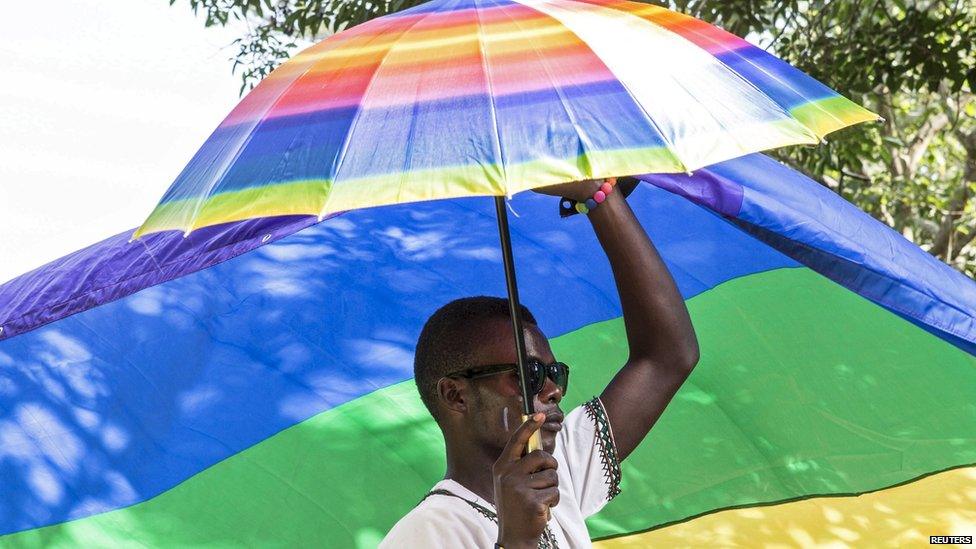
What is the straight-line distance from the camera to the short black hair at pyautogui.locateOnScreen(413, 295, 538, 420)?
2.31 meters

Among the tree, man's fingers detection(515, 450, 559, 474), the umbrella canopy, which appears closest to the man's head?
man's fingers detection(515, 450, 559, 474)

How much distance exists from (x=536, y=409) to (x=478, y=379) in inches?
5.1

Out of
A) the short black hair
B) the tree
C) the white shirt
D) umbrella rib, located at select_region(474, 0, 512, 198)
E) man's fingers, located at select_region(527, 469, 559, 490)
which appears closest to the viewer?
umbrella rib, located at select_region(474, 0, 512, 198)

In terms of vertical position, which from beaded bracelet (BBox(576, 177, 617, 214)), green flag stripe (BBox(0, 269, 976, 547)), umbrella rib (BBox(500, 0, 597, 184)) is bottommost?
green flag stripe (BBox(0, 269, 976, 547))

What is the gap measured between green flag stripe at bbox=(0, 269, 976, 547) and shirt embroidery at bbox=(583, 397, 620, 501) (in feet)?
A: 3.89

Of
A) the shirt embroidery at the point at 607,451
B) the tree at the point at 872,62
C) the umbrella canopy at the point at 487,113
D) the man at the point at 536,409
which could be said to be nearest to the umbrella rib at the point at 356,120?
the umbrella canopy at the point at 487,113

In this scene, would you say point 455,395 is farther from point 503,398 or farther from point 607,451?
point 607,451

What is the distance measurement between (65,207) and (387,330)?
46.1 feet

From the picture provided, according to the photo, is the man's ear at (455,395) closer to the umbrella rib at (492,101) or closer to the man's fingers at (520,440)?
the man's fingers at (520,440)

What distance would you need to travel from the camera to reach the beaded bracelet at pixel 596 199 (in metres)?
2.41

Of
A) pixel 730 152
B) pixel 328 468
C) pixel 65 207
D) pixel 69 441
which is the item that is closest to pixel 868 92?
pixel 328 468

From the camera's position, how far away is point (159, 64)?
2083cm

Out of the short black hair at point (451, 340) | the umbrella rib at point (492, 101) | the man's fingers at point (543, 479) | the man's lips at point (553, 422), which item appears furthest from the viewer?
the short black hair at point (451, 340)

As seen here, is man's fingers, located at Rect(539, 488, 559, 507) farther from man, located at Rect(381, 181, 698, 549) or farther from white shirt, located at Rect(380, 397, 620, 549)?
white shirt, located at Rect(380, 397, 620, 549)
